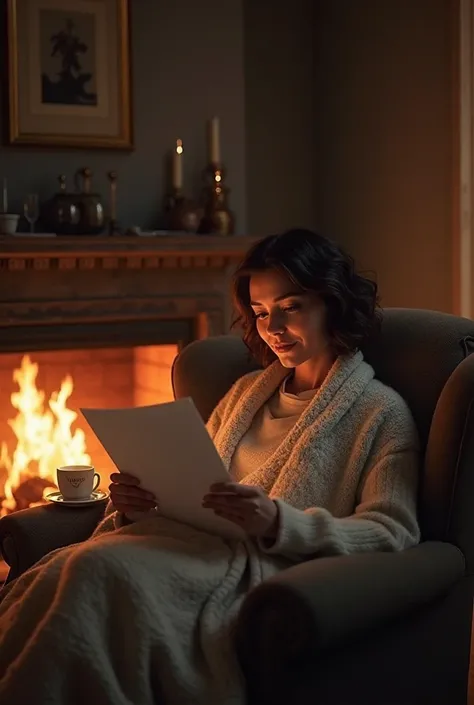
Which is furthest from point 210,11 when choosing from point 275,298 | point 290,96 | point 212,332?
point 275,298

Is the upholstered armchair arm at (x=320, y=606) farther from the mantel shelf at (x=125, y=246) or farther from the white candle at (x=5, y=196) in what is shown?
the white candle at (x=5, y=196)

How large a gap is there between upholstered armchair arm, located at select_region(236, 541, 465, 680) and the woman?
6 cm

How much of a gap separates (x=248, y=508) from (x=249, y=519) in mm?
20

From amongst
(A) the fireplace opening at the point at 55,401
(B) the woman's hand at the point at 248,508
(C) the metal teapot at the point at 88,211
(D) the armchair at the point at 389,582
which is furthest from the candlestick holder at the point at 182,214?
(B) the woman's hand at the point at 248,508

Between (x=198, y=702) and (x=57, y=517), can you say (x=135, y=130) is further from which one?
(x=198, y=702)

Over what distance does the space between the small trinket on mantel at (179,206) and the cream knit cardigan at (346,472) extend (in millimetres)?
1534

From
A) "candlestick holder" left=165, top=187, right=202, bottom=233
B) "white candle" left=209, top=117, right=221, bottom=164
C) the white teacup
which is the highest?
"white candle" left=209, top=117, right=221, bottom=164

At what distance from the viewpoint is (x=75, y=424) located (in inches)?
150

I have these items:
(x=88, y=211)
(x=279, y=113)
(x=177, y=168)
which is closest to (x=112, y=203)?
(x=88, y=211)

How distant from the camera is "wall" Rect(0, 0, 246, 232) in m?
3.62

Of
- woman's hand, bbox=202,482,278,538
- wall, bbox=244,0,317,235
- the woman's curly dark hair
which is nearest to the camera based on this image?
woman's hand, bbox=202,482,278,538

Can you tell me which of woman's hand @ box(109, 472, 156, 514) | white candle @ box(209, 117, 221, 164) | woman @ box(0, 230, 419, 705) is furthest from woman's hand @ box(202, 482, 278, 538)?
white candle @ box(209, 117, 221, 164)

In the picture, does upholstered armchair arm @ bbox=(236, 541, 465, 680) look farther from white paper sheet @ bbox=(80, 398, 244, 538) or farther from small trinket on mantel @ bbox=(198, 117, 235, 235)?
small trinket on mantel @ bbox=(198, 117, 235, 235)

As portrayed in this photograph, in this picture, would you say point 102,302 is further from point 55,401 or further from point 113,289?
point 55,401
